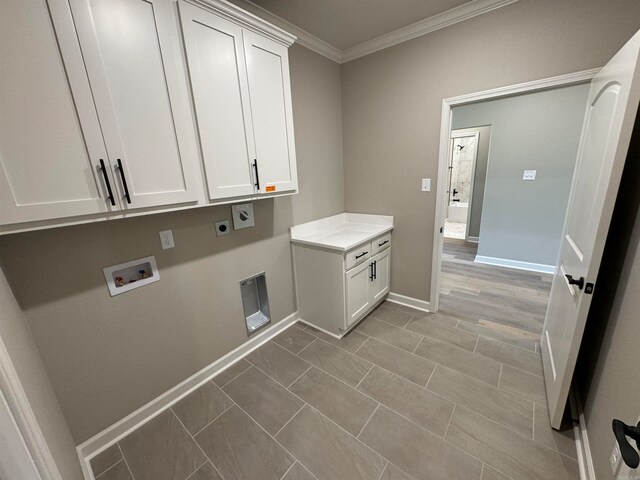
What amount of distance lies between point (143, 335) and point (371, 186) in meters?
2.39

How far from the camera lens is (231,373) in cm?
197

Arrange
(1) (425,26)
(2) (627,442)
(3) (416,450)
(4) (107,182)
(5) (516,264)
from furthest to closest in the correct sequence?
1. (5) (516,264)
2. (1) (425,26)
3. (3) (416,450)
4. (4) (107,182)
5. (2) (627,442)

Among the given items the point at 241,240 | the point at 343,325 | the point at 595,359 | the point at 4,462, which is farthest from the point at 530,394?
the point at 4,462

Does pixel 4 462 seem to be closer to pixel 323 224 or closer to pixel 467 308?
pixel 323 224

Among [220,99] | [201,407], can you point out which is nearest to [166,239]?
[220,99]

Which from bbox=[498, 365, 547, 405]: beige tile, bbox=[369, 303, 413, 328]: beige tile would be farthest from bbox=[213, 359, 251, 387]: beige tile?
bbox=[498, 365, 547, 405]: beige tile

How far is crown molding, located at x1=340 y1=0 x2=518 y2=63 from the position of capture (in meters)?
1.88

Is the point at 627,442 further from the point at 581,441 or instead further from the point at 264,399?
the point at 264,399

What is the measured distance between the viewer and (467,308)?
273cm

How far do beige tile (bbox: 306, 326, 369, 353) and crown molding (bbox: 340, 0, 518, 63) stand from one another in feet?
8.91

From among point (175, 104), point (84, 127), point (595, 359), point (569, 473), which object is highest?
point (175, 104)

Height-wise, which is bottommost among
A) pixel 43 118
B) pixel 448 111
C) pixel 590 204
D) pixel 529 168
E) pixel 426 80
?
pixel 590 204

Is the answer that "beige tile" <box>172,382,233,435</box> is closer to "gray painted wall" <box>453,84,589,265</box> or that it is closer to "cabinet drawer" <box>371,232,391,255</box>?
"cabinet drawer" <box>371,232,391,255</box>

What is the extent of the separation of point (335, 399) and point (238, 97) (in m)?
2.03
